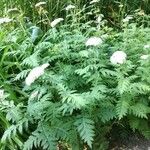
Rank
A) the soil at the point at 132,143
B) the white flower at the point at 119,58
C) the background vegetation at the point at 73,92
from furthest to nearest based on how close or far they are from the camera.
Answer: the soil at the point at 132,143 < the white flower at the point at 119,58 < the background vegetation at the point at 73,92

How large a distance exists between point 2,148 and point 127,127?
1086 mm

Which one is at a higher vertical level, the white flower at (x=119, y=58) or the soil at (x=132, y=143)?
the white flower at (x=119, y=58)

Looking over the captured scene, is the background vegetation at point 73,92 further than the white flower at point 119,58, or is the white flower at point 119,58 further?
the white flower at point 119,58

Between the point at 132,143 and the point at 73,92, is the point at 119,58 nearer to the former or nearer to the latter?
the point at 73,92

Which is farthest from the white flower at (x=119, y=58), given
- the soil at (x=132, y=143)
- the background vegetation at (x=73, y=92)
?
the soil at (x=132, y=143)

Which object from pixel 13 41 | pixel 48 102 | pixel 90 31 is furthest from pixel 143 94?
pixel 13 41

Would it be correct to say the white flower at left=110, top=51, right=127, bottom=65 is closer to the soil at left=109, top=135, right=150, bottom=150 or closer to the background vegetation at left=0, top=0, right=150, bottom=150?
the background vegetation at left=0, top=0, right=150, bottom=150

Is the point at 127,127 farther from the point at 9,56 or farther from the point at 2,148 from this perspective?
the point at 9,56

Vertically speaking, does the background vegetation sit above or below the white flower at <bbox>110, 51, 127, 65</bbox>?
below

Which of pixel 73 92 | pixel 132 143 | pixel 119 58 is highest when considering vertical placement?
pixel 119 58

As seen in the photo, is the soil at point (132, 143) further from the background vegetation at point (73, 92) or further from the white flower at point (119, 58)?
the white flower at point (119, 58)

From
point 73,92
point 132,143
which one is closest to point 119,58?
point 73,92

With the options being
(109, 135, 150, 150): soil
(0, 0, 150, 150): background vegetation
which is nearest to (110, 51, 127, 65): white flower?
(0, 0, 150, 150): background vegetation

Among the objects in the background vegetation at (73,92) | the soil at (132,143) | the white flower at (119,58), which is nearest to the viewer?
the background vegetation at (73,92)
